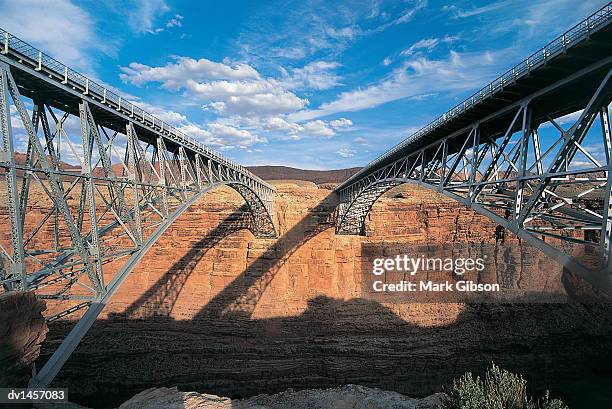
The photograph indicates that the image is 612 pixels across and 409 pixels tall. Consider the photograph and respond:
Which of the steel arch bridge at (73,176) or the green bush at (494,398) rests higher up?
the steel arch bridge at (73,176)

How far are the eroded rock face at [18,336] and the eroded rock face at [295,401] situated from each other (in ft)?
32.5

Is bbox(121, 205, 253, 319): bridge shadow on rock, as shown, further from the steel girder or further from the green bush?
the green bush

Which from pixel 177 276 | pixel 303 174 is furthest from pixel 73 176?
pixel 303 174

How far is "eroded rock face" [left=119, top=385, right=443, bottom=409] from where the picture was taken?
15.0 m

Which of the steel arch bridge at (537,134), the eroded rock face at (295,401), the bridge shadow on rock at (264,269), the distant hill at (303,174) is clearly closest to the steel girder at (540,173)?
the steel arch bridge at (537,134)

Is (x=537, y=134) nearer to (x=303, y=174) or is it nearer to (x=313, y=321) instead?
(x=313, y=321)

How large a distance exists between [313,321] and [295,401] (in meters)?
8.95

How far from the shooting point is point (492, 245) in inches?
1099

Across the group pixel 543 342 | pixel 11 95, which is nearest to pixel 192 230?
pixel 11 95

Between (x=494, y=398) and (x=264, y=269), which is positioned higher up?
(x=264, y=269)

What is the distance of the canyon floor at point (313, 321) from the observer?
21188 millimetres

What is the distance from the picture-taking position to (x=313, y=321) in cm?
2584

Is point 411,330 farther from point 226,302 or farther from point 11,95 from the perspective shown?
point 11,95

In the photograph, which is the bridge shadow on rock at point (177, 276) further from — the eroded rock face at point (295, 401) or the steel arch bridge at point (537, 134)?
the steel arch bridge at point (537, 134)
